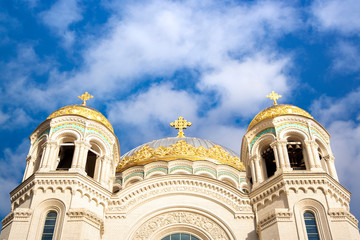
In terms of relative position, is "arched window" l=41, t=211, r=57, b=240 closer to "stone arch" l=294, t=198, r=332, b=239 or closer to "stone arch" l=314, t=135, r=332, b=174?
"stone arch" l=294, t=198, r=332, b=239

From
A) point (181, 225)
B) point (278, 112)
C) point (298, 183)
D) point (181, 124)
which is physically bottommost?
point (181, 225)

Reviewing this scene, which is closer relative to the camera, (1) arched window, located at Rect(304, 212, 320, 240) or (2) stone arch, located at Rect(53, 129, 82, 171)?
(1) arched window, located at Rect(304, 212, 320, 240)

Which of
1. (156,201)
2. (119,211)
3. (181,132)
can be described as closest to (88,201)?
(119,211)

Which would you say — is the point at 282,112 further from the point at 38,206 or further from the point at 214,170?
the point at 38,206

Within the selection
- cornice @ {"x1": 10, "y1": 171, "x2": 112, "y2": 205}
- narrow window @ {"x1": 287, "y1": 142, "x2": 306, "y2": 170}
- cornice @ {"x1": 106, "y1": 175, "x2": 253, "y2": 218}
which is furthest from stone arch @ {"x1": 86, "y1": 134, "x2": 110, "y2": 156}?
narrow window @ {"x1": 287, "y1": 142, "x2": 306, "y2": 170}

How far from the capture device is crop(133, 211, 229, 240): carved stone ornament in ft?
61.6

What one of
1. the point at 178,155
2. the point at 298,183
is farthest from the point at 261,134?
the point at 178,155

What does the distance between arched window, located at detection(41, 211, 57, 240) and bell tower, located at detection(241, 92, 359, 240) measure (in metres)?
7.46

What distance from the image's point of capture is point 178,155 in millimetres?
27234

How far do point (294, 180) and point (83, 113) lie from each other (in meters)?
9.26

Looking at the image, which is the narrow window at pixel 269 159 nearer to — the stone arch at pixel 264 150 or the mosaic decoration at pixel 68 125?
the stone arch at pixel 264 150

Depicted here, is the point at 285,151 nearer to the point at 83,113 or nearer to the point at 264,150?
the point at 264,150

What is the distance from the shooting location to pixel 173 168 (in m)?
26.8

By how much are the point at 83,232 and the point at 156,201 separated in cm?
353
